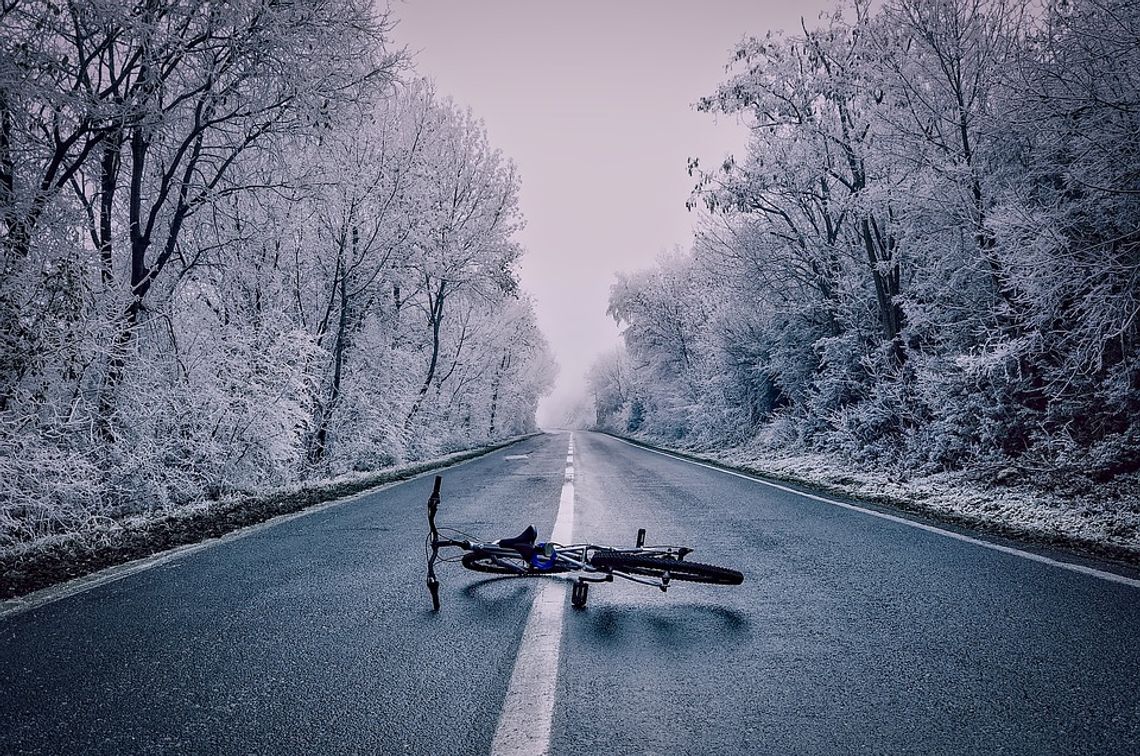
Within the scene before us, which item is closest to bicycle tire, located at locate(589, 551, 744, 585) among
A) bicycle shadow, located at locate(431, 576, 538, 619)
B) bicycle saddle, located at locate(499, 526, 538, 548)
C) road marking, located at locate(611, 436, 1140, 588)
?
bicycle saddle, located at locate(499, 526, 538, 548)

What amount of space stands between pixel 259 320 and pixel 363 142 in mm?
6686

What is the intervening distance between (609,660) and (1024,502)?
7090mm

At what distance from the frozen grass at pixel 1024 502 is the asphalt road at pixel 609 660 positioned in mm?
1519

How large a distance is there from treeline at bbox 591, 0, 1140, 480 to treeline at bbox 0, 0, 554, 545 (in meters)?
9.11

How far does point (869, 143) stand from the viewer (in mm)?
11883

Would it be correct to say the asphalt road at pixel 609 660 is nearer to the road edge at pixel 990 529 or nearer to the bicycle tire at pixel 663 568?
the bicycle tire at pixel 663 568

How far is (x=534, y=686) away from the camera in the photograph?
7.15 ft

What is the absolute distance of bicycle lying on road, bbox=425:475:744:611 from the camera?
10.7 ft

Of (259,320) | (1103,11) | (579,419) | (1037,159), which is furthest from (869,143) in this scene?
(579,419)

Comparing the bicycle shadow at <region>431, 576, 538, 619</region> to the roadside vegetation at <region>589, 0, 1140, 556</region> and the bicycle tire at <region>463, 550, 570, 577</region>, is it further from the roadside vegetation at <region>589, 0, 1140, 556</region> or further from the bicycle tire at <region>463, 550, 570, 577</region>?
the roadside vegetation at <region>589, 0, 1140, 556</region>

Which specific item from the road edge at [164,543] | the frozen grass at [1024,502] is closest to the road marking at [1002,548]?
the frozen grass at [1024,502]

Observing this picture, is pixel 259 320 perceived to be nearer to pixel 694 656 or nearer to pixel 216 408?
pixel 216 408

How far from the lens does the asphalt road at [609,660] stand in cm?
185

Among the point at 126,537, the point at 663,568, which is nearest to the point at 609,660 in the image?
the point at 663,568
